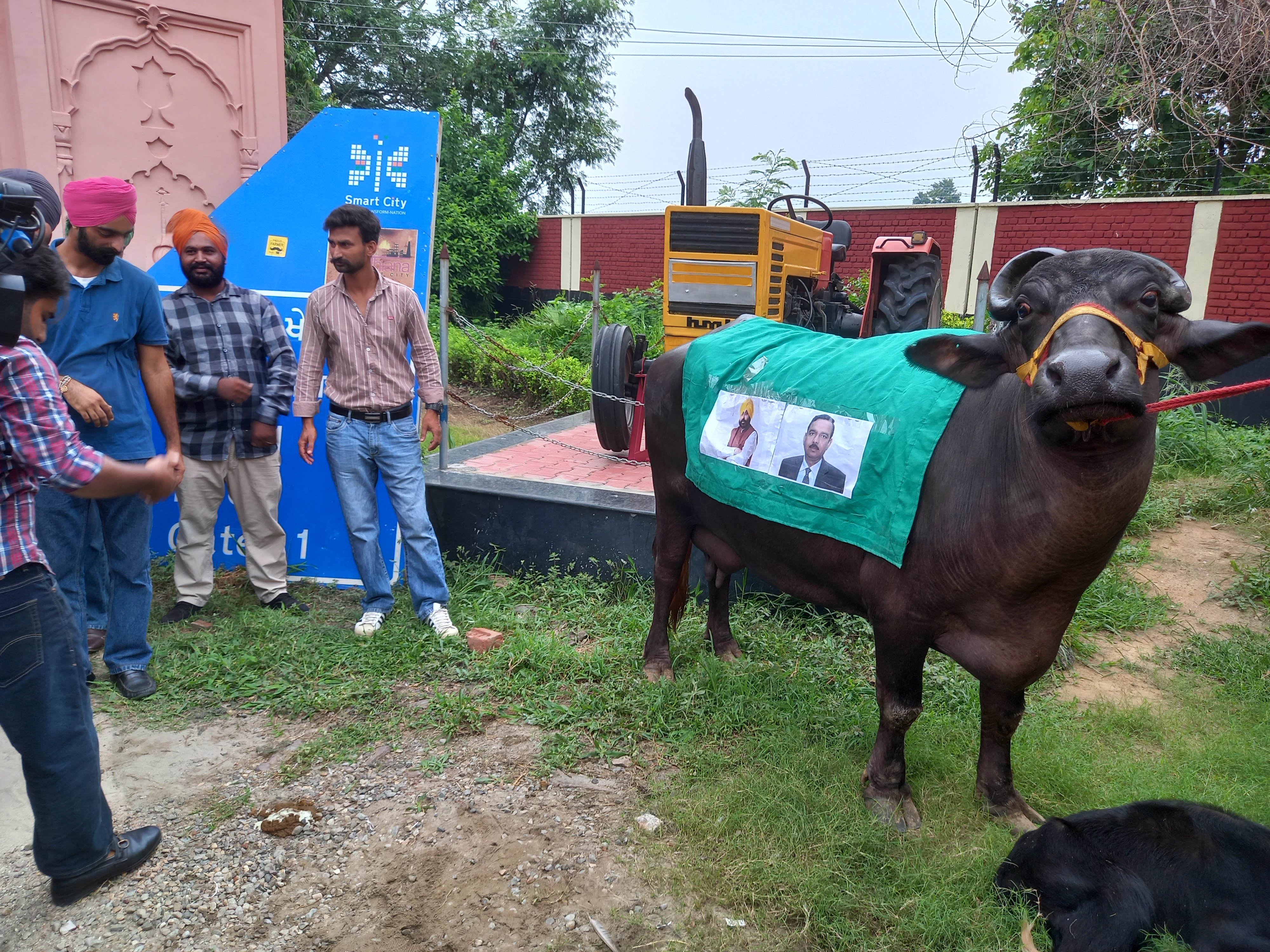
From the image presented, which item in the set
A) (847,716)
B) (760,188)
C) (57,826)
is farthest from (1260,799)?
(760,188)

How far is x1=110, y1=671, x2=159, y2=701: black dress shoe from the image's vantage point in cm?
371

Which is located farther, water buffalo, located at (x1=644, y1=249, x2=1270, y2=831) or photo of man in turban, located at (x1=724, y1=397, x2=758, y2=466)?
photo of man in turban, located at (x1=724, y1=397, x2=758, y2=466)

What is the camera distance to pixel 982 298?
446cm

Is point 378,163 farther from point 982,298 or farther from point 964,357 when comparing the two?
point 964,357

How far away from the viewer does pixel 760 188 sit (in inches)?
594

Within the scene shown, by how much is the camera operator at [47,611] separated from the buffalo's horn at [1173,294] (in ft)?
8.71

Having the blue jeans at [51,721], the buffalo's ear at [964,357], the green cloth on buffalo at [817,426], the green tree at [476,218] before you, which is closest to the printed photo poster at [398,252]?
the green cloth on buffalo at [817,426]

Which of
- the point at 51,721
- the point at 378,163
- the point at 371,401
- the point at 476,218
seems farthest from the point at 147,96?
the point at 476,218

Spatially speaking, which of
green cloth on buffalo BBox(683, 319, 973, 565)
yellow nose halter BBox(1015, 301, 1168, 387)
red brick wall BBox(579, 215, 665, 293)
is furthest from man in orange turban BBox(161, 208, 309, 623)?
red brick wall BBox(579, 215, 665, 293)

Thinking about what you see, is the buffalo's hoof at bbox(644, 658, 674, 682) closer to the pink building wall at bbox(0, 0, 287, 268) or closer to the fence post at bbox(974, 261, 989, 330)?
the fence post at bbox(974, 261, 989, 330)

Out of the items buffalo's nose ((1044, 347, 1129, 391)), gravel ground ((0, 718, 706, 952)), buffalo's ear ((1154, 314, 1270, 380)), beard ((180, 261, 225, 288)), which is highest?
beard ((180, 261, 225, 288))

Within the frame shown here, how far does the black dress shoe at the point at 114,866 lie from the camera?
248 centimetres

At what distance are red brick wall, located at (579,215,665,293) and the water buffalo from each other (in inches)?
540

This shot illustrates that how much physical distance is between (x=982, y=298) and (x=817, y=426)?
6.61 feet
